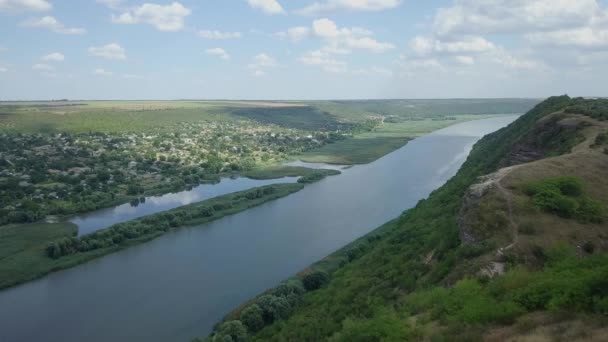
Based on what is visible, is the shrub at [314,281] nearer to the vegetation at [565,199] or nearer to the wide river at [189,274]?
the wide river at [189,274]

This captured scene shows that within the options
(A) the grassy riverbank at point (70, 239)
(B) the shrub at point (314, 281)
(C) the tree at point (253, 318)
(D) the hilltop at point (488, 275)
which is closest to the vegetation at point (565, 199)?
(D) the hilltop at point (488, 275)

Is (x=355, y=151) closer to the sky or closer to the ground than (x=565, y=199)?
closer to the ground

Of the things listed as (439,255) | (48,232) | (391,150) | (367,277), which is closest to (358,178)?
(391,150)

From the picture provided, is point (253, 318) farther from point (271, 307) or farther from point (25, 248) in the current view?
point (25, 248)

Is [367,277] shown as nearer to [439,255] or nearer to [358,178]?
[439,255]

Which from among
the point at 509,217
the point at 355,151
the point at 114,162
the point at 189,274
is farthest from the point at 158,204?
the point at 355,151
